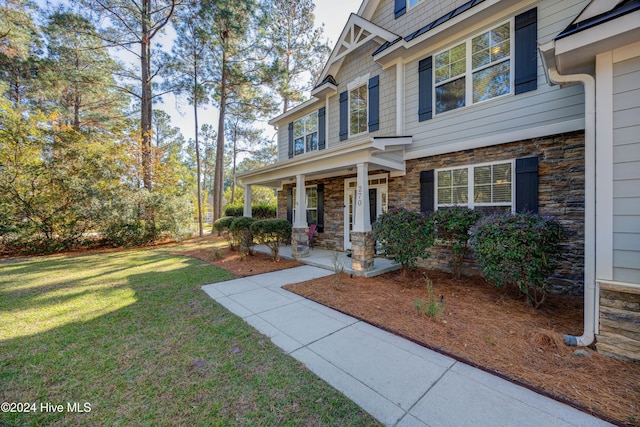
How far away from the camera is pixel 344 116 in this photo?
26.5 ft

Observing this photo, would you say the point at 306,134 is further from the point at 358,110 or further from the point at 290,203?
the point at 290,203

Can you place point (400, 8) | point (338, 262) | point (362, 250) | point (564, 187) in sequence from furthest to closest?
point (400, 8) → point (338, 262) → point (362, 250) → point (564, 187)

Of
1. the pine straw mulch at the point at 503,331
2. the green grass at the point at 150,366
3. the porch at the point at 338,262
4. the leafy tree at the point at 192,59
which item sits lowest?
the green grass at the point at 150,366

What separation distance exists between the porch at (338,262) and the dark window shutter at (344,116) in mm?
3925

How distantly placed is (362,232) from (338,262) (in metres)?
1.25

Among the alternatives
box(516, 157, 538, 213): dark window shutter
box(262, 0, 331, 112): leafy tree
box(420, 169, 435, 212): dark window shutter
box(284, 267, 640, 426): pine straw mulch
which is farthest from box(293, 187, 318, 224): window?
box(262, 0, 331, 112): leafy tree

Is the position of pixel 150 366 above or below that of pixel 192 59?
below

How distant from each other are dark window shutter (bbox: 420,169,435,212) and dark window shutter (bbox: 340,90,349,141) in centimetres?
305

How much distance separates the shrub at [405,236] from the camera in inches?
197

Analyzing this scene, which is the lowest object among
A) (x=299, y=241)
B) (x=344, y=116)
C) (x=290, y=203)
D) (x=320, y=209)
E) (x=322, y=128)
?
(x=299, y=241)

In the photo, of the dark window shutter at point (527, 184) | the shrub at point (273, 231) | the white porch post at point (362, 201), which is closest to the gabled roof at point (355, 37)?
the white porch post at point (362, 201)

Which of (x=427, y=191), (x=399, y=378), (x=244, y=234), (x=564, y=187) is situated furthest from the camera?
(x=244, y=234)

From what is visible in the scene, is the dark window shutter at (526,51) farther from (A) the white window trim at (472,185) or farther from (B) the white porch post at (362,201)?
(B) the white porch post at (362,201)

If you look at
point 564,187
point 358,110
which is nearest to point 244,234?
point 358,110
